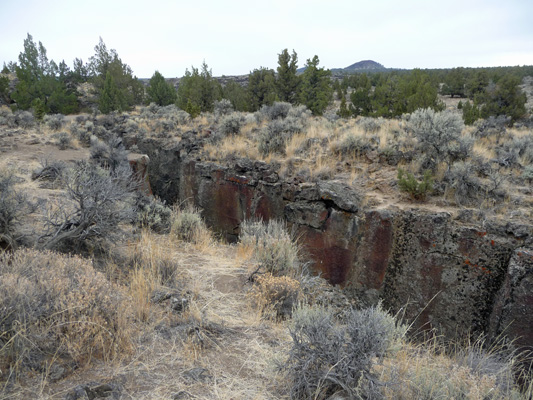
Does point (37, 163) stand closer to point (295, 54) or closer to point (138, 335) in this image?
point (138, 335)

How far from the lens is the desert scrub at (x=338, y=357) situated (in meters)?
2.36

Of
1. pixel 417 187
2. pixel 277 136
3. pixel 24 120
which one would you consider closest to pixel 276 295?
pixel 417 187

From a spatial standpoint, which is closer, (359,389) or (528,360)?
(359,389)

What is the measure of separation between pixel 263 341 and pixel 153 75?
27249 mm

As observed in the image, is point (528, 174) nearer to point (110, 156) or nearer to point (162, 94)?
point (110, 156)

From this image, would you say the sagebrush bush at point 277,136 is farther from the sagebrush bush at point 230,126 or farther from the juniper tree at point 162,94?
the juniper tree at point 162,94

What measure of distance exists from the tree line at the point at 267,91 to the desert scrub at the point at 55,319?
44.7 ft

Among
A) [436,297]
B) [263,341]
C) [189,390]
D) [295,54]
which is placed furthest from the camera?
[295,54]

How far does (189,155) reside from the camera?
1016cm

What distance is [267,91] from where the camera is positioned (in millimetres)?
19312

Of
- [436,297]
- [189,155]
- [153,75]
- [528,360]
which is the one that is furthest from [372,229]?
[153,75]

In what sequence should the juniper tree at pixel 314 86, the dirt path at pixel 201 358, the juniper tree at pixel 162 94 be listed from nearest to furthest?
1. the dirt path at pixel 201 358
2. the juniper tree at pixel 314 86
3. the juniper tree at pixel 162 94

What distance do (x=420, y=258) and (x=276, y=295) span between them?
2358 millimetres

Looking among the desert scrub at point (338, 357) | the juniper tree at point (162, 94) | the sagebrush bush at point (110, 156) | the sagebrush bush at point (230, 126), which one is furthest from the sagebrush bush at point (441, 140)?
the juniper tree at point (162, 94)
